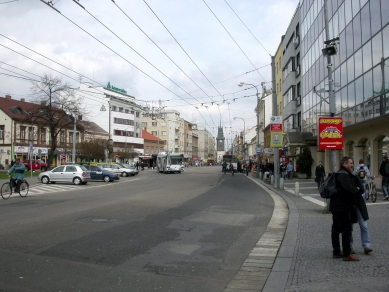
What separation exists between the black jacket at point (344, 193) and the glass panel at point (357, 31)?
17975 millimetres

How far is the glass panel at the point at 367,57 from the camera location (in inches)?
840

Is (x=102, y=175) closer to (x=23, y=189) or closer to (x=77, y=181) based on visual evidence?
(x=77, y=181)

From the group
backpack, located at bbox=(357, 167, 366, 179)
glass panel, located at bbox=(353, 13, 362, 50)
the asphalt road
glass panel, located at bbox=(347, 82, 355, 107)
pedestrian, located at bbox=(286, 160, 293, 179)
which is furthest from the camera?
pedestrian, located at bbox=(286, 160, 293, 179)

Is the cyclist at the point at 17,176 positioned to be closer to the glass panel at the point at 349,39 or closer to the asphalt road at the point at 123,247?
the asphalt road at the point at 123,247

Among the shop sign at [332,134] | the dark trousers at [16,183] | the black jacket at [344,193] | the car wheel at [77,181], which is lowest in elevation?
the car wheel at [77,181]

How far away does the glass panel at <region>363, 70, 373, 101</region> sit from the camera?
69.3 ft

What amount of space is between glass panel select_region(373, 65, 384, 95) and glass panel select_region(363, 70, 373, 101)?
15.4 inches

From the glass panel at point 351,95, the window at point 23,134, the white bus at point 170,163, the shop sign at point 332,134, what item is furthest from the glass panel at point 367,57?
the window at point 23,134

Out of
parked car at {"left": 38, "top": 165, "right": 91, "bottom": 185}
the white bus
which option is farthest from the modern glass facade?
the white bus

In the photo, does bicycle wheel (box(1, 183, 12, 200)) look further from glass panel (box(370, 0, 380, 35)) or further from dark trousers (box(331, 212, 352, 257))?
glass panel (box(370, 0, 380, 35))

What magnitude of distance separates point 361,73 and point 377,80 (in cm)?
236

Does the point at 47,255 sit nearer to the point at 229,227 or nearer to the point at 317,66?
the point at 229,227

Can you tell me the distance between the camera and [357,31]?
75.5ft

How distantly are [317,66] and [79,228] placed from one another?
27.1m
